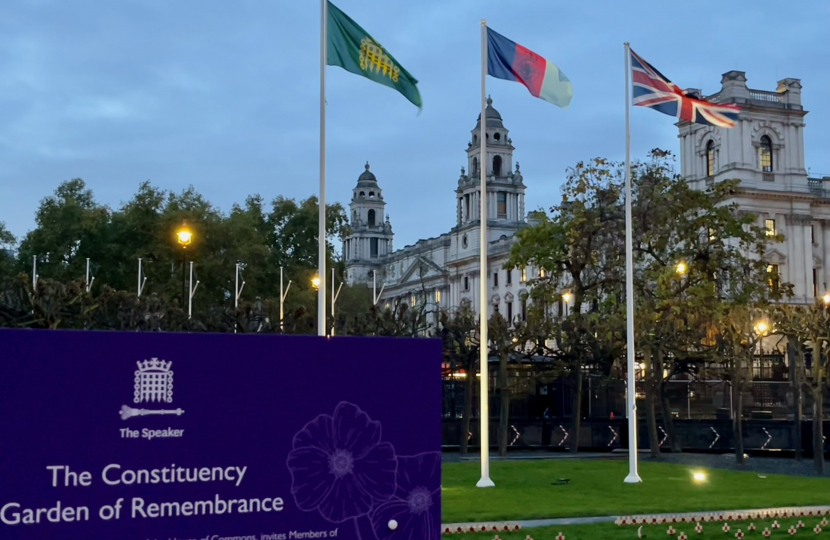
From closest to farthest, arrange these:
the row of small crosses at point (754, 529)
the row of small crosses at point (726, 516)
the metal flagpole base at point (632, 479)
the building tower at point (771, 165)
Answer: the row of small crosses at point (754, 529), the row of small crosses at point (726, 516), the metal flagpole base at point (632, 479), the building tower at point (771, 165)

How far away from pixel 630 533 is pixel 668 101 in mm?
13115

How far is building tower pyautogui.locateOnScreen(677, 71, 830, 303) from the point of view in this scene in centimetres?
8619

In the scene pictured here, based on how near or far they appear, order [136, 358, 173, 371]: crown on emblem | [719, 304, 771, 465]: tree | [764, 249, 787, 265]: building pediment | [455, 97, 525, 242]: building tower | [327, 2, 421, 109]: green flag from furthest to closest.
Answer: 1. [455, 97, 525, 242]: building tower
2. [764, 249, 787, 265]: building pediment
3. [719, 304, 771, 465]: tree
4. [327, 2, 421, 109]: green flag
5. [136, 358, 173, 371]: crown on emblem

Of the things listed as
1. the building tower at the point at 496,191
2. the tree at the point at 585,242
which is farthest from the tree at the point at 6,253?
the building tower at the point at 496,191

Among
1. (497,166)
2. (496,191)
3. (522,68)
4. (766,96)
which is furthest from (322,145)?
(497,166)

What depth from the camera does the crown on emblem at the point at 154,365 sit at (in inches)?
278

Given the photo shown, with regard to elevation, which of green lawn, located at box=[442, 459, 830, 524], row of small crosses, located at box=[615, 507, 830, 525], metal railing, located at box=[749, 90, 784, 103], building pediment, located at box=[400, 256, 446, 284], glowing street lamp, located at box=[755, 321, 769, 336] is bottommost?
green lawn, located at box=[442, 459, 830, 524]

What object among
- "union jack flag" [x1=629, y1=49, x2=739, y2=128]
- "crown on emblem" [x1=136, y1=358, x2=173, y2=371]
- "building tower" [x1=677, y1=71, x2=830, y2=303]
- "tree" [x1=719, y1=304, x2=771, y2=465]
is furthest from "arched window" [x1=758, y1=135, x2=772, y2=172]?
"crown on emblem" [x1=136, y1=358, x2=173, y2=371]

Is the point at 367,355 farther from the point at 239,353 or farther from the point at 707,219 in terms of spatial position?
the point at 707,219

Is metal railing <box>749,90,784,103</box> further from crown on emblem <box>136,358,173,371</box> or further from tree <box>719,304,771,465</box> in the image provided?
crown on emblem <box>136,358,173,371</box>

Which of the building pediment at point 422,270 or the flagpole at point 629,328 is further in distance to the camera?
the building pediment at point 422,270

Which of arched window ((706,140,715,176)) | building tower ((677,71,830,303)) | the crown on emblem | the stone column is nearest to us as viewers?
the crown on emblem

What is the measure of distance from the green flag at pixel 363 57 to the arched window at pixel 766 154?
73.3 m

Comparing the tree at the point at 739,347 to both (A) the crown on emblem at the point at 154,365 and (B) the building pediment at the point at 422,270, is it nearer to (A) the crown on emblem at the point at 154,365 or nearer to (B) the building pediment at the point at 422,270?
(A) the crown on emblem at the point at 154,365
